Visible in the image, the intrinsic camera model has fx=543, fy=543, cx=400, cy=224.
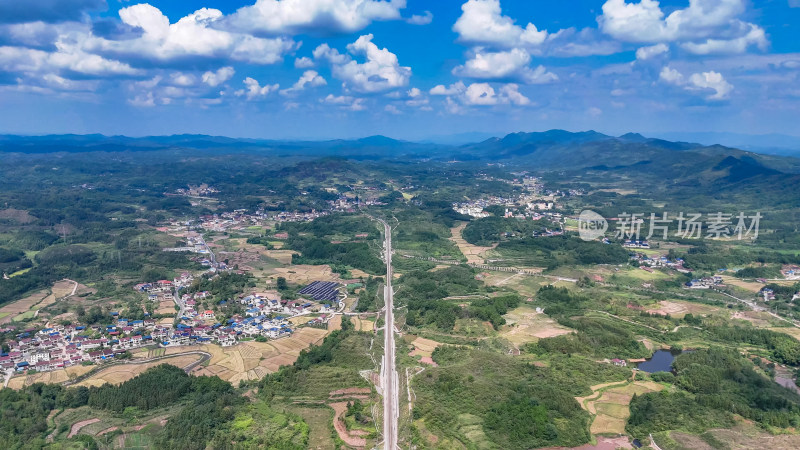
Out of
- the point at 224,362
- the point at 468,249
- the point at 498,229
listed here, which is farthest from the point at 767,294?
the point at 224,362

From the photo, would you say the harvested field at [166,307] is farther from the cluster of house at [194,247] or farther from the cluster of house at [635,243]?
the cluster of house at [635,243]

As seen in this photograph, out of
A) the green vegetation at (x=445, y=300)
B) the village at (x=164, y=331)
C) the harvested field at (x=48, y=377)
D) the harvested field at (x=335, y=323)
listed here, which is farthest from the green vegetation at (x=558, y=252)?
the harvested field at (x=48, y=377)

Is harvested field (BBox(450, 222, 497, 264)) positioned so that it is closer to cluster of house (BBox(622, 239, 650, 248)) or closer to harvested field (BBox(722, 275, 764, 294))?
cluster of house (BBox(622, 239, 650, 248))

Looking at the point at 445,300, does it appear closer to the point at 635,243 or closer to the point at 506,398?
the point at 506,398

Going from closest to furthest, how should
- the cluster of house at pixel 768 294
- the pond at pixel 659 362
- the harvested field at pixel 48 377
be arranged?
the harvested field at pixel 48 377 → the pond at pixel 659 362 → the cluster of house at pixel 768 294

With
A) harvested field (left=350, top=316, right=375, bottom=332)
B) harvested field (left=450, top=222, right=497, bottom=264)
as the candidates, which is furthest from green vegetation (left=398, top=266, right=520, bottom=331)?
harvested field (left=450, top=222, right=497, bottom=264)

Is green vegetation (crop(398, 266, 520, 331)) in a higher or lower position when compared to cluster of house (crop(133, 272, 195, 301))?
higher
